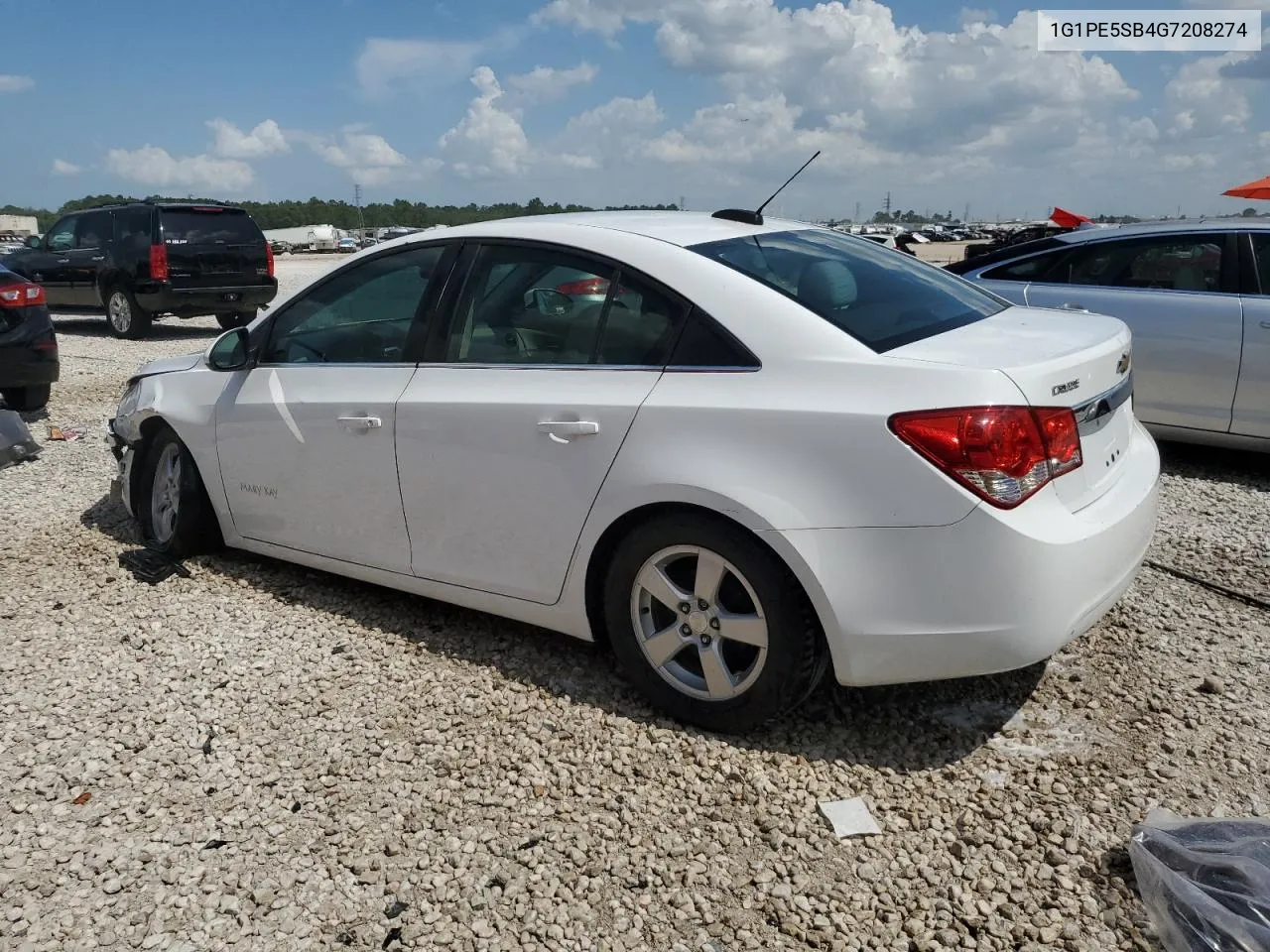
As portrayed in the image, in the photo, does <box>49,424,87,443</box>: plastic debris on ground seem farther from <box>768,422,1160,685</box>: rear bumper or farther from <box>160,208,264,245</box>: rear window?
<box>768,422,1160,685</box>: rear bumper

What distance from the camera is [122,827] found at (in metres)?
2.84

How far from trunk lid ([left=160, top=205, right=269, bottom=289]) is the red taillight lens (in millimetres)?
54

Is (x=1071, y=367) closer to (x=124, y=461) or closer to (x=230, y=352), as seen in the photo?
(x=230, y=352)

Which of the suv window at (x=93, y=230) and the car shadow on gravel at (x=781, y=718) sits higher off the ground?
the suv window at (x=93, y=230)

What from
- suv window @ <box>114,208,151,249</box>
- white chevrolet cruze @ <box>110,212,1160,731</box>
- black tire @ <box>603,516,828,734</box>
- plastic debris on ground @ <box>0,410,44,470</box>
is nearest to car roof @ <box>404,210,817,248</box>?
white chevrolet cruze @ <box>110,212,1160,731</box>

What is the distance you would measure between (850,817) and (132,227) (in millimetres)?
14496

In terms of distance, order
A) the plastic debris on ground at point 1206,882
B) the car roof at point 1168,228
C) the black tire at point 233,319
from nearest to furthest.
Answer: the plastic debris on ground at point 1206,882
the car roof at point 1168,228
the black tire at point 233,319

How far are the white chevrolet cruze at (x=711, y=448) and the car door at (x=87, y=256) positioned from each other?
1235 centimetres

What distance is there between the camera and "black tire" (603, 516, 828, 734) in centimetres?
290

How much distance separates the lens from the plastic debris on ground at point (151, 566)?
4589 millimetres

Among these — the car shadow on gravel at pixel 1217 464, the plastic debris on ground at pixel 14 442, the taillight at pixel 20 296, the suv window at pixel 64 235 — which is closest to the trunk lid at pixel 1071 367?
the car shadow on gravel at pixel 1217 464

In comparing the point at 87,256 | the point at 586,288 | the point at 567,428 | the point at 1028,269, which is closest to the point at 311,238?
the point at 87,256

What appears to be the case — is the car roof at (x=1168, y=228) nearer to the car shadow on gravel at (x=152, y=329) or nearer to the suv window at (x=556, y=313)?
the suv window at (x=556, y=313)

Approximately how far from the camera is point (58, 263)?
1527cm
